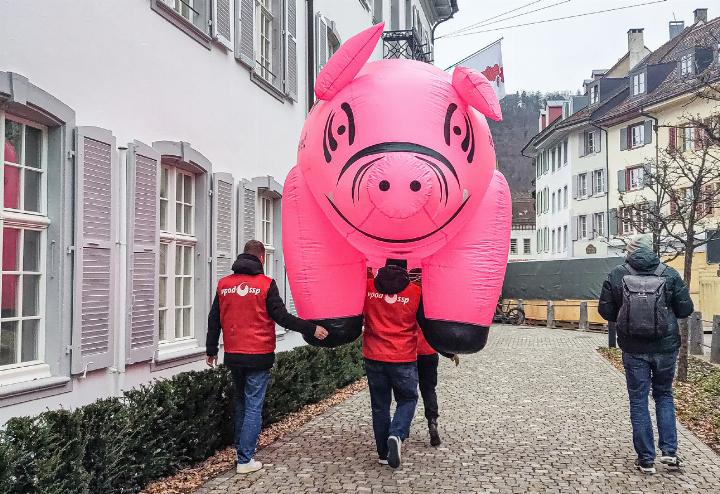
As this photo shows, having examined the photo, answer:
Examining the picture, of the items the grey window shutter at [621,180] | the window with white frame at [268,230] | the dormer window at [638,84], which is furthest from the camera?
the dormer window at [638,84]

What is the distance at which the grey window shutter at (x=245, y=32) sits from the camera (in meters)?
9.84

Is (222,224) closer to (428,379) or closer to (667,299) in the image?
(428,379)

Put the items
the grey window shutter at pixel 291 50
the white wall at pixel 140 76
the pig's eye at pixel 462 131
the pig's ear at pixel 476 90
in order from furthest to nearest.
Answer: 1. the grey window shutter at pixel 291 50
2. the white wall at pixel 140 76
3. the pig's ear at pixel 476 90
4. the pig's eye at pixel 462 131

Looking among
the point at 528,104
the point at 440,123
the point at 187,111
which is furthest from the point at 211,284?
the point at 528,104

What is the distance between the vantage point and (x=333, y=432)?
314 inches

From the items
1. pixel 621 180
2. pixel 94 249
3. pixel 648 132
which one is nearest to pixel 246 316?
pixel 94 249

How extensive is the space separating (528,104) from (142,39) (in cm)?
5932

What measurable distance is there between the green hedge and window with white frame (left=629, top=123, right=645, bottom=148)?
3277 cm

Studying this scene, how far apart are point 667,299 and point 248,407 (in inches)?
142

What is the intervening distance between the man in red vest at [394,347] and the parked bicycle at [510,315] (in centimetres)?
2460

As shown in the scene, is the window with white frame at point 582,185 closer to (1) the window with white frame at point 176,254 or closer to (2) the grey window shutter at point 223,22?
(2) the grey window shutter at point 223,22

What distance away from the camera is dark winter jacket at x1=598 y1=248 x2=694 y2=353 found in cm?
638

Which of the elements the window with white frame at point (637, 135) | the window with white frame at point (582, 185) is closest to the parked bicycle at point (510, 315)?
the window with white frame at point (637, 135)

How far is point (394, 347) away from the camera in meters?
6.29
